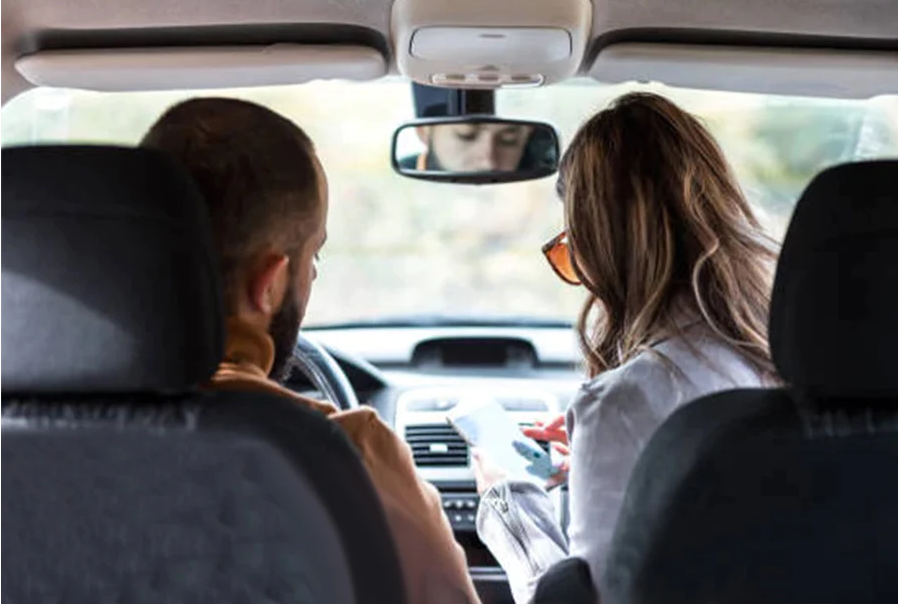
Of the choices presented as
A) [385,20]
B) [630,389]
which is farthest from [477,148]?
[630,389]

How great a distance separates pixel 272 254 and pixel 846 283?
92 centimetres

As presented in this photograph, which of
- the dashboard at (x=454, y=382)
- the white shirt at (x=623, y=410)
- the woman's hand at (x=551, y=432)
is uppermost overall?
the white shirt at (x=623, y=410)

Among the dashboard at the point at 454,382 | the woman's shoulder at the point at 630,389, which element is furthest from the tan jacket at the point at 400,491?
the dashboard at the point at 454,382

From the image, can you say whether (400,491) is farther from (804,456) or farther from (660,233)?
(660,233)

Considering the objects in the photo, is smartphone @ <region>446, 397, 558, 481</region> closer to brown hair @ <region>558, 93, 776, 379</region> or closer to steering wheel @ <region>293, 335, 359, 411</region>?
steering wheel @ <region>293, 335, 359, 411</region>

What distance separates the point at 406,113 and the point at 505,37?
1618mm

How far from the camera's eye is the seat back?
2008 millimetres

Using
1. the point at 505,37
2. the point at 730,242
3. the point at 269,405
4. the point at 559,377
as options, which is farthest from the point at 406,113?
the point at 269,405

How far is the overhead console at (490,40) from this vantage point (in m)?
2.87

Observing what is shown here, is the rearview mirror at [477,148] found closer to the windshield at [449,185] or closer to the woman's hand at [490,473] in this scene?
the windshield at [449,185]

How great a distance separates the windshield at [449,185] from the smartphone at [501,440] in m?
0.49

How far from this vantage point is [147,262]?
1985mm

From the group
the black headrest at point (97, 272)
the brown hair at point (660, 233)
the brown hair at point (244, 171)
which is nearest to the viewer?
the black headrest at point (97, 272)

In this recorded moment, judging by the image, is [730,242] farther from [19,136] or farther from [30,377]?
[19,136]
